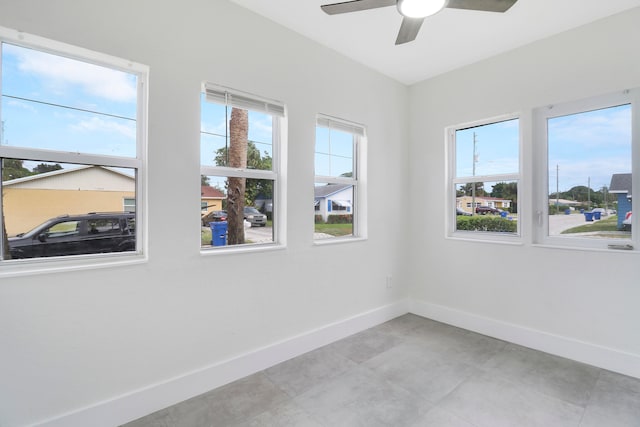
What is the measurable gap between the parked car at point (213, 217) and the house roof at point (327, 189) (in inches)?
33.0

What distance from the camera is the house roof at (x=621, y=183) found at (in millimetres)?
2355

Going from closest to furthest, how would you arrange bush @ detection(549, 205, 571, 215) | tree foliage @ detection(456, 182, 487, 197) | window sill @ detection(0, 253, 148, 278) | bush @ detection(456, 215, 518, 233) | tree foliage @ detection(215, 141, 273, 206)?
1. window sill @ detection(0, 253, 148, 278)
2. tree foliage @ detection(215, 141, 273, 206)
3. bush @ detection(549, 205, 571, 215)
4. bush @ detection(456, 215, 518, 233)
5. tree foliage @ detection(456, 182, 487, 197)

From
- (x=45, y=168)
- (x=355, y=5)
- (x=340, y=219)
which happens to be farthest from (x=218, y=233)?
(x=355, y=5)

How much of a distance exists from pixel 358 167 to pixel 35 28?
2.56m

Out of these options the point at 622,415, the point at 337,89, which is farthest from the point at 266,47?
the point at 622,415

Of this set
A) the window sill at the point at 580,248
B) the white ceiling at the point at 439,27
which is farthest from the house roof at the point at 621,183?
the white ceiling at the point at 439,27

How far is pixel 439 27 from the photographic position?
8.10 ft

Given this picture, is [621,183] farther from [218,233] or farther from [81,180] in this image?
[81,180]

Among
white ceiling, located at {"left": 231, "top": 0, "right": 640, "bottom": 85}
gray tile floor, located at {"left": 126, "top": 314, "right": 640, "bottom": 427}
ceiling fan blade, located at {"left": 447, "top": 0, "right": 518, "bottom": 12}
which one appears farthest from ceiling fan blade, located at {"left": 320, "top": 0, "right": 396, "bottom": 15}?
gray tile floor, located at {"left": 126, "top": 314, "right": 640, "bottom": 427}

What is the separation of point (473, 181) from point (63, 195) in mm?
3455

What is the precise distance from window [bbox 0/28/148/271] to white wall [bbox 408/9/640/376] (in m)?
2.90

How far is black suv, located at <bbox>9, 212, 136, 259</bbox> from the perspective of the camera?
1.61m

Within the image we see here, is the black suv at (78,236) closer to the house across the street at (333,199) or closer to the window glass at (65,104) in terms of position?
the window glass at (65,104)

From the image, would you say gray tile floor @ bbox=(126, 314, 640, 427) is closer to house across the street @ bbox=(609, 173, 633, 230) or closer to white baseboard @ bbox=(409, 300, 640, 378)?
white baseboard @ bbox=(409, 300, 640, 378)
